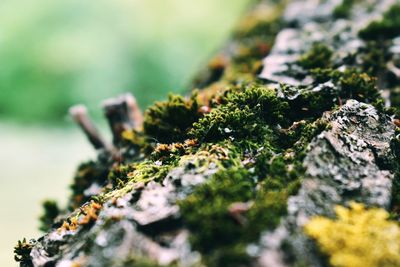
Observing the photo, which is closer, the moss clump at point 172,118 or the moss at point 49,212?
the moss clump at point 172,118

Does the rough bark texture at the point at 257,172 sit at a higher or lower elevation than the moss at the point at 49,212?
lower

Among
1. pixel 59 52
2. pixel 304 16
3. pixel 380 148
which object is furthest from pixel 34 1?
pixel 380 148

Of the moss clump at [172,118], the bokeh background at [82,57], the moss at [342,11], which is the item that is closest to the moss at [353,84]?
the moss clump at [172,118]

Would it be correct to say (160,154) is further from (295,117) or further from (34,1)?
(34,1)

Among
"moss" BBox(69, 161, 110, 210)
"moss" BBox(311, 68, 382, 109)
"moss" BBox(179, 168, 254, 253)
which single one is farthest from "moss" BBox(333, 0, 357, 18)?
"moss" BBox(69, 161, 110, 210)

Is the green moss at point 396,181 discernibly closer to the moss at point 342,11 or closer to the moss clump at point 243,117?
the moss clump at point 243,117

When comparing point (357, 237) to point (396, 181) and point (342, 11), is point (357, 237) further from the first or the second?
point (342, 11)

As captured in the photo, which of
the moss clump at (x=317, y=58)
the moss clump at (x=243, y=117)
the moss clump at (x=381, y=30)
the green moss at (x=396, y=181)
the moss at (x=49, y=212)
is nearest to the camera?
the green moss at (x=396, y=181)
